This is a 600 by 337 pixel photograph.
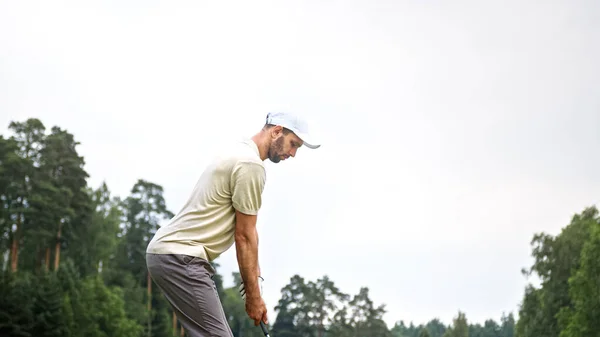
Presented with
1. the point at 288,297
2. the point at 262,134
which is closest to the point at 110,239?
the point at 288,297

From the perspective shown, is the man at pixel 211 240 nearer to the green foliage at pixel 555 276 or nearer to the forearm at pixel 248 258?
the forearm at pixel 248 258

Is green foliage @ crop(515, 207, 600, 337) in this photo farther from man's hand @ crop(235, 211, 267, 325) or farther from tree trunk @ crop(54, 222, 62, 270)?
man's hand @ crop(235, 211, 267, 325)

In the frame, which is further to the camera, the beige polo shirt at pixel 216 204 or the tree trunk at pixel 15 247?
the tree trunk at pixel 15 247

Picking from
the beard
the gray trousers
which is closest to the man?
the gray trousers

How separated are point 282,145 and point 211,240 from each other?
84 cm

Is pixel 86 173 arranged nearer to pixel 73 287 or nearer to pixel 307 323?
pixel 73 287

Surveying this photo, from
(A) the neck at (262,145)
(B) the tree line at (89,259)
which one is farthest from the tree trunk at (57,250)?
(A) the neck at (262,145)

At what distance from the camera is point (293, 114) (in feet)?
23.5

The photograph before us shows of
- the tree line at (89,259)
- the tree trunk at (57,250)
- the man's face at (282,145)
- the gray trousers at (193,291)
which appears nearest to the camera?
the gray trousers at (193,291)

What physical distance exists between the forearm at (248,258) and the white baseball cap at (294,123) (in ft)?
2.49

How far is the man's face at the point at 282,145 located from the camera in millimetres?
7098

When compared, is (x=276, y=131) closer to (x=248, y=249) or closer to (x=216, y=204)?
(x=216, y=204)

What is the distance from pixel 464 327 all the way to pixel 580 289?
105811 mm

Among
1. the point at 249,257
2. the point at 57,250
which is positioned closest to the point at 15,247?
the point at 57,250
